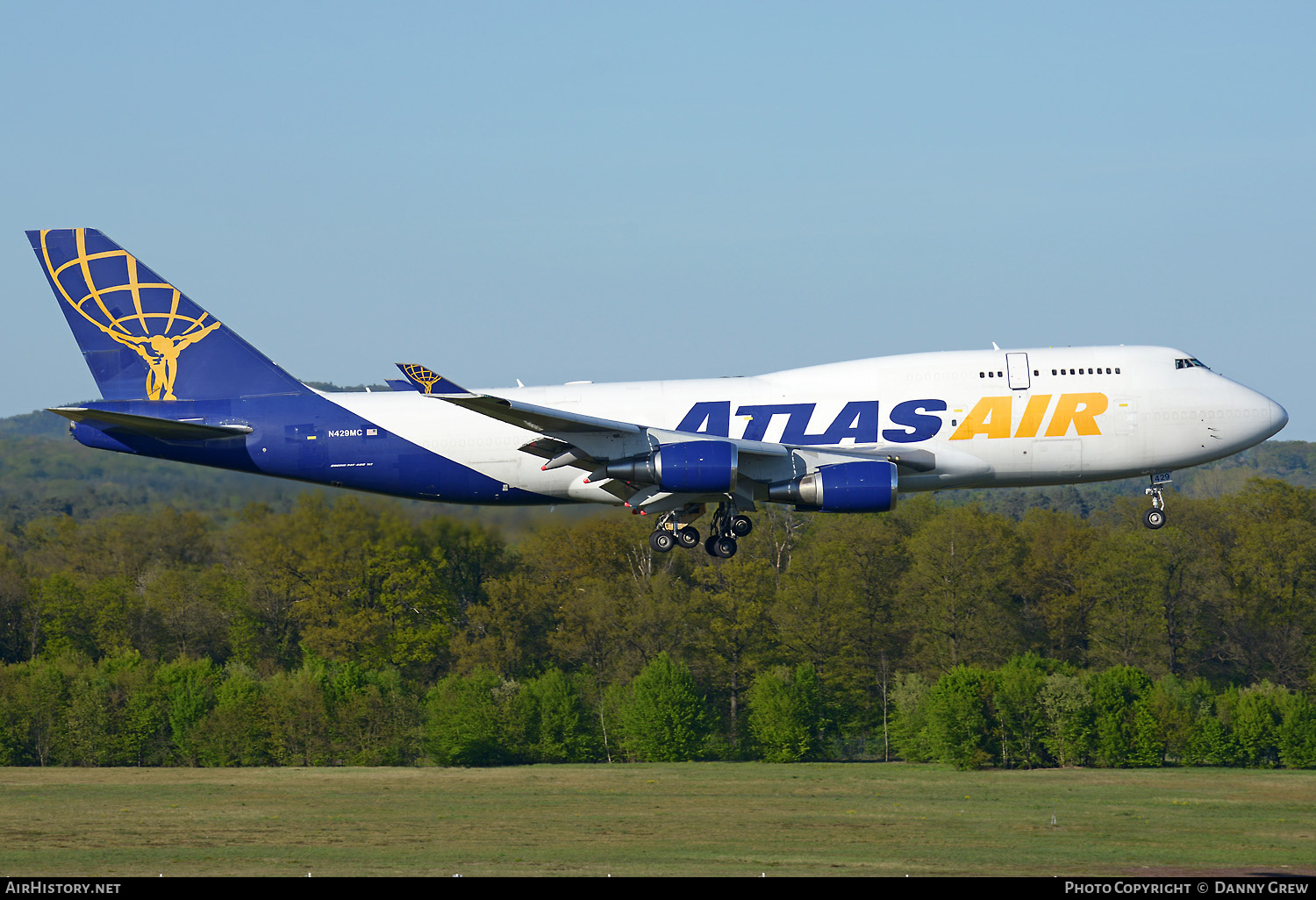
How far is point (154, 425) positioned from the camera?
3722 cm

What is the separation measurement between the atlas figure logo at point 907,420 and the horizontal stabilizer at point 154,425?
12502 millimetres

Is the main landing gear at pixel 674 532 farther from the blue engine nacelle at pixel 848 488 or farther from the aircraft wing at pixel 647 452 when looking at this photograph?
the blue engine nacelle at pixel 848 488

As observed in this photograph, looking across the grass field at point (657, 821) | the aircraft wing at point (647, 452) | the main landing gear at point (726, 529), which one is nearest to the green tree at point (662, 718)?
the grass field at point (657, 821)

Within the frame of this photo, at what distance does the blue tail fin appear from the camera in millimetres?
39656

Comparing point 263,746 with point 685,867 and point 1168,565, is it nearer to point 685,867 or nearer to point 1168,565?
point 685,867

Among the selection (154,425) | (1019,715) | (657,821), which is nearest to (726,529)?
(154,425)

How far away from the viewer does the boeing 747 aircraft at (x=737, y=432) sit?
119 feet

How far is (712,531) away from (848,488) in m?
4.17

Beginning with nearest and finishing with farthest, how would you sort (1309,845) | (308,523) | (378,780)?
(1309,845), (308,523), (378,780)

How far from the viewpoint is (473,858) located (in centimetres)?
4712

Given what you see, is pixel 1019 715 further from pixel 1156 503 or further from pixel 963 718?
pixel 1156 503

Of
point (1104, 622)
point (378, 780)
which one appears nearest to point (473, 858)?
point (378, 780)

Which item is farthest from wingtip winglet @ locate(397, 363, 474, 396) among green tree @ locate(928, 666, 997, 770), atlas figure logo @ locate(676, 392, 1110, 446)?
green tree @ locate(928, 666, 997, 770)

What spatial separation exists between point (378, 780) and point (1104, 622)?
4784 centimetres
